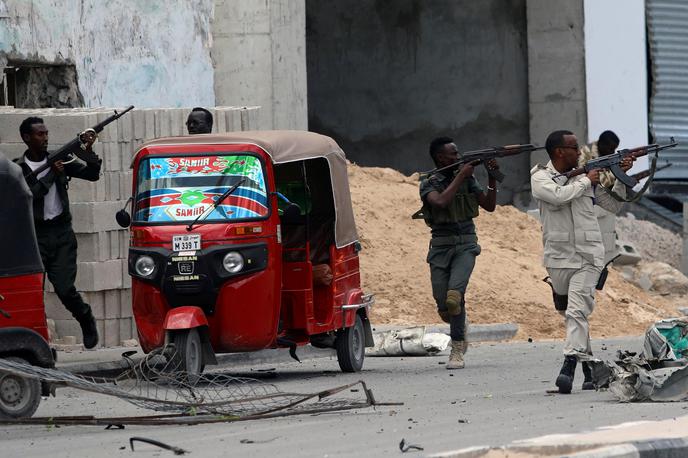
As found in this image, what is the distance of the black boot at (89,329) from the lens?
45.0ft

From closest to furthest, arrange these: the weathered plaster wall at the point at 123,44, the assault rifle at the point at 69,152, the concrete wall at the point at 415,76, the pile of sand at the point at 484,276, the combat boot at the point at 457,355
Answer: the assault rifle at the point at 69,152
the combat boot at the point at 457,355
the weathered plaster wall at the point at 123,44
the pile of sand at the point at 484,276
the concrete wall at the point at 415,76

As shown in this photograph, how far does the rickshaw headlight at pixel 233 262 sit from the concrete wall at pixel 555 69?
14.1 meters

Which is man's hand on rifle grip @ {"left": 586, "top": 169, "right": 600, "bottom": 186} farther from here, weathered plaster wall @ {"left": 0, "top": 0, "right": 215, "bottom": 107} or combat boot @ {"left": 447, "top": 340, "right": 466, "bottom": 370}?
weathered plaster wall @ {"left": 0, "top": 0, "right": 215, "bottom": 107}

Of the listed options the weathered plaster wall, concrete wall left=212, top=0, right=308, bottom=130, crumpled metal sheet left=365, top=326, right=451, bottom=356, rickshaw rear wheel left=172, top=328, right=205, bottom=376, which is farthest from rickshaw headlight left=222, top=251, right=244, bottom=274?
concrete wall left=212, top=0, right=308, bottom=130

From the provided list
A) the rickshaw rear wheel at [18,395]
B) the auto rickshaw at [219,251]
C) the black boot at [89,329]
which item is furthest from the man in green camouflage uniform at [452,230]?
the rickshaw rear wheel at [18,395]

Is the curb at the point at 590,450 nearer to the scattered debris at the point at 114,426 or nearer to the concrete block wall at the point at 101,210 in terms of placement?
the scattered debris at the point at 114,426

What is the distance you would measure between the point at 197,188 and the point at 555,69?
14.7 m

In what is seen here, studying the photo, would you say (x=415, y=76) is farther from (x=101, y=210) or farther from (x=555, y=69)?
(x=101, y=210)

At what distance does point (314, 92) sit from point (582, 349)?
17.9 meters

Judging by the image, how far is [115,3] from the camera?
1850cm

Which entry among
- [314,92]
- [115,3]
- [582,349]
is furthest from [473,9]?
[582,349]

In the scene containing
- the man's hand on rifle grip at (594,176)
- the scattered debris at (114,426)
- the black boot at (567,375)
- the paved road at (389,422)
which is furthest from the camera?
the man's hand on rifle grip at (594,176)

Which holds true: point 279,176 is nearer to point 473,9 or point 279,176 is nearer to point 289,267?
point 289,267

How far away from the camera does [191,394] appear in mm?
10328
